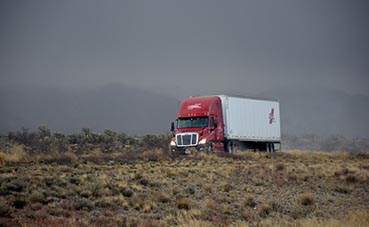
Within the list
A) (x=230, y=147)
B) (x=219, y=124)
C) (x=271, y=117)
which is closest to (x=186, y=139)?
(x=219, y=124)

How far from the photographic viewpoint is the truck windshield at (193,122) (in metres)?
39.0

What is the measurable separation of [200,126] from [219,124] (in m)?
1.83

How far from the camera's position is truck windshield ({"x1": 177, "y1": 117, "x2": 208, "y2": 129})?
38969mm

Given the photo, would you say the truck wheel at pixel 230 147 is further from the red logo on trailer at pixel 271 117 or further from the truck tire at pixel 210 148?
the red logo on trailer at pixel 271 117

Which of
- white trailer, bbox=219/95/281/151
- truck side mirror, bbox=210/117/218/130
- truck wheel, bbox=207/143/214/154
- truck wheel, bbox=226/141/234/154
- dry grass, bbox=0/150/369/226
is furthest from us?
white trailer, bbox=219/95/281/151

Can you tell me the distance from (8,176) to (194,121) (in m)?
20.2

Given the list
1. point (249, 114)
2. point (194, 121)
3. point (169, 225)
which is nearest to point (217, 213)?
point (169, 225)

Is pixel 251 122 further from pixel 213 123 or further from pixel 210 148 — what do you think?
pixel 210 148

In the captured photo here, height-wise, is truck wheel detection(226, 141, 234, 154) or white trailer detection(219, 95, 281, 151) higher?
white trailer detection(219, 95, 281, 151)

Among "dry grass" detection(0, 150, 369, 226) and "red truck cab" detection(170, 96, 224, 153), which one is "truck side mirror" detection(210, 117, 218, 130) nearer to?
A: "red truck cab" detection(170, 96, 224, 153)

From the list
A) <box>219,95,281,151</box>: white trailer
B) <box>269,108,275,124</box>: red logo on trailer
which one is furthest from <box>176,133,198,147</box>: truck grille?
<box>269,108,275,124</box>: red logo on trailer

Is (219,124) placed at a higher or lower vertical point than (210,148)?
higher

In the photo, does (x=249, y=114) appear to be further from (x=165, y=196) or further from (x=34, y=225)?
(x=34, y=225)

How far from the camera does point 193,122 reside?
1556 inches
